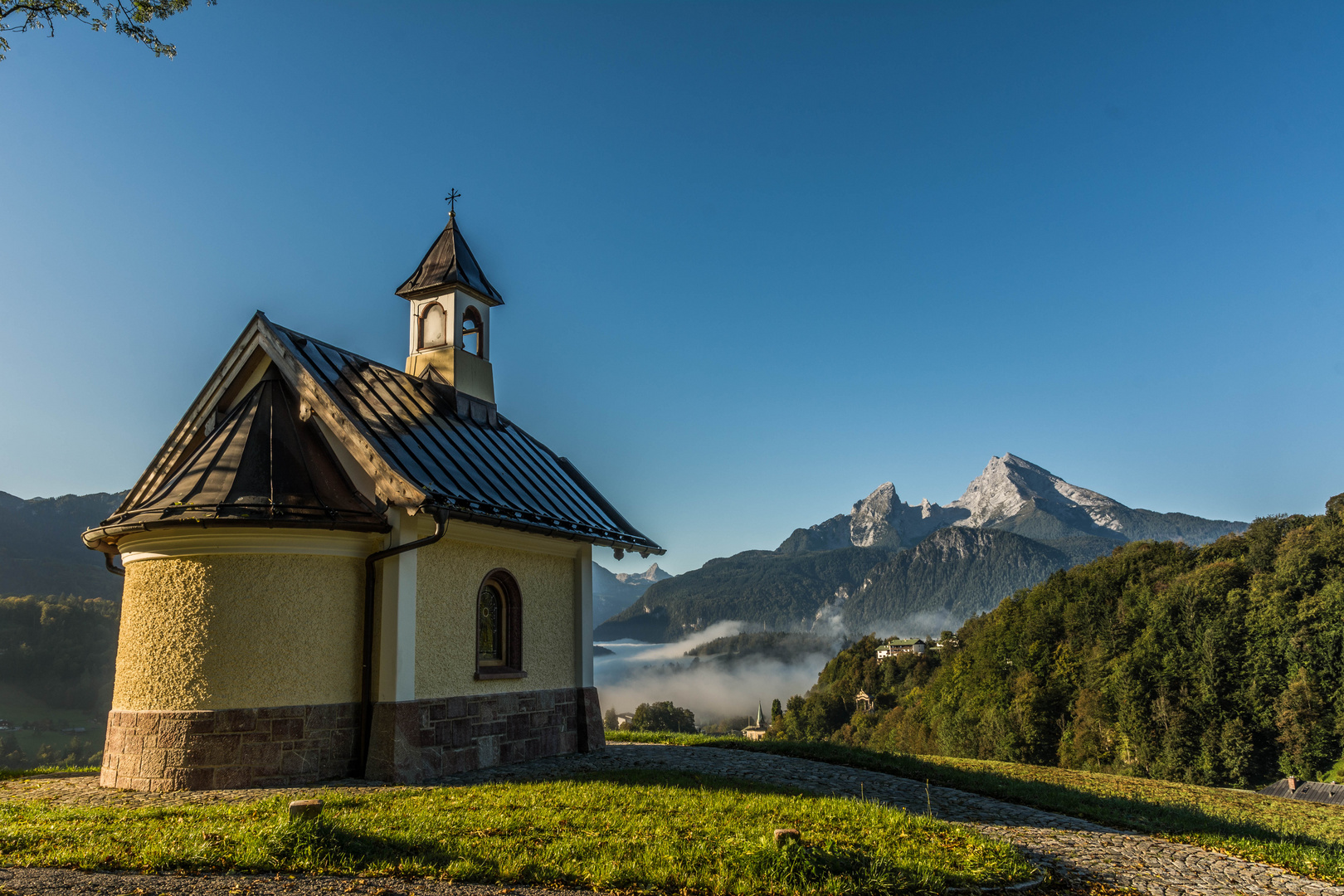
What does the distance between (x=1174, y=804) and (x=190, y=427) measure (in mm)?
16675

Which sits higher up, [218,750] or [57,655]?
[57,655]

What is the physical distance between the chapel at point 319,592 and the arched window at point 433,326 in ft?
8.15

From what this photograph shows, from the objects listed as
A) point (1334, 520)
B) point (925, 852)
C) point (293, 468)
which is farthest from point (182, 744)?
point (1334, 520)

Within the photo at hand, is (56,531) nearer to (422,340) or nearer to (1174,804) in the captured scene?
(422,340)

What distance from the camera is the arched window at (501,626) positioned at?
39.5ft

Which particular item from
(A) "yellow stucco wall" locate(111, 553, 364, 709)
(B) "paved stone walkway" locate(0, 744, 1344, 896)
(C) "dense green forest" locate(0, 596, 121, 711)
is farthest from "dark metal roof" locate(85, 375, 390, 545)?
(C) "dense green forest" locate(0, 596, 121, 711)

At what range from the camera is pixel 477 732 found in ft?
36.5

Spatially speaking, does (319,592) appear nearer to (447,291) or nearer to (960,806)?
(447,291)

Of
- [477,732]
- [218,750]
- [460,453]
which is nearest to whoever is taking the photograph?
[218,750]

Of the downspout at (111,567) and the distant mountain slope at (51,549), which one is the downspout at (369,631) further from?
the distant mountain slope at (51,549)

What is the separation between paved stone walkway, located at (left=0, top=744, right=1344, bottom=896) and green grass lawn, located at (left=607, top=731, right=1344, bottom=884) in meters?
0.42

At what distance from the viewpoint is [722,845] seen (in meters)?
6.18

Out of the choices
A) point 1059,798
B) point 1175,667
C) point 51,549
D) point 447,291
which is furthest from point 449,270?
point 51,549

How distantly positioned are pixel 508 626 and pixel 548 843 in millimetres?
6394
